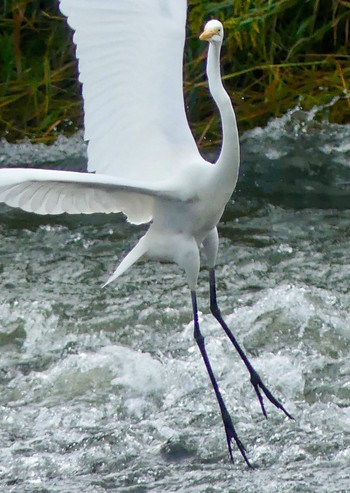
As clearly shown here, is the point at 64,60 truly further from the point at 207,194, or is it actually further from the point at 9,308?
the point at 207,194

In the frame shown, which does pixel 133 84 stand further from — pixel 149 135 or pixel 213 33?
pixel 213 33

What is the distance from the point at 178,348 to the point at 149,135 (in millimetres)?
901

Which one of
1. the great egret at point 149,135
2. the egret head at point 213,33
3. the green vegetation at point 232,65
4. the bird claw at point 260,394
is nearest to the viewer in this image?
the egret head at point 213,33

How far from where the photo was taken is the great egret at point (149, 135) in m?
4.44

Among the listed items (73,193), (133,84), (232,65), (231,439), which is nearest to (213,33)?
(133,84)

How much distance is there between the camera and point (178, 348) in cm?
508

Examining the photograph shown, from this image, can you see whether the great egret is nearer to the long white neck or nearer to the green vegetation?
the long white neck

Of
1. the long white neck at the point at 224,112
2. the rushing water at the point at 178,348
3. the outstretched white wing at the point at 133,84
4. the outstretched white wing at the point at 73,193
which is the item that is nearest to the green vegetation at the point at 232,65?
the rushing water at the point at 178,348

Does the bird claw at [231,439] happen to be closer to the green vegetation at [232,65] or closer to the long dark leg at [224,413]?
the long dark leg at [224,413]

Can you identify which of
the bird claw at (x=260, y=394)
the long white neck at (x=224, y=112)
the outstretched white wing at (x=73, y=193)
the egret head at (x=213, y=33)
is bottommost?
the bird claw at (x=260, y=394)

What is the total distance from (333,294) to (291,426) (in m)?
0.97

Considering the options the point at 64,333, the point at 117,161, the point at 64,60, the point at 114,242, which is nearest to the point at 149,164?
the point at 117,161

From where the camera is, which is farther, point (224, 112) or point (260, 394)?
point (260, 394)

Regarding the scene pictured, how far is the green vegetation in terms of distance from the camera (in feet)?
22.8
